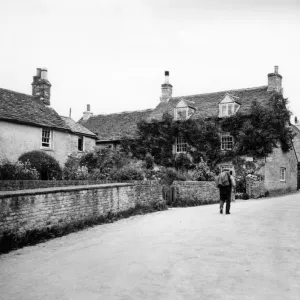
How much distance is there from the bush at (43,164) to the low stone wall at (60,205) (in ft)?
39.8

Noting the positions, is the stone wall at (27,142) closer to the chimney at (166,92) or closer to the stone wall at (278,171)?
the chimney at (166,92)

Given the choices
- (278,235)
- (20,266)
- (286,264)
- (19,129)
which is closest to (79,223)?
(20,266)

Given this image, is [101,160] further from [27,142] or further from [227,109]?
[227,109]

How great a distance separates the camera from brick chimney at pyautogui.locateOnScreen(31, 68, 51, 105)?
106 ft

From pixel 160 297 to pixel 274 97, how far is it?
2772 cm

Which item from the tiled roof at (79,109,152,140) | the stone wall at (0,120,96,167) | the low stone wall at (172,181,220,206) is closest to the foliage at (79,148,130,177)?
the stone wall at (0,120,96,167)

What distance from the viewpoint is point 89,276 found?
6.28 meters

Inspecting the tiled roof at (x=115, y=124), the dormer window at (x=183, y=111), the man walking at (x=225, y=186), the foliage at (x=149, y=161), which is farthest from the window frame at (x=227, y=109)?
the man walking at (x=225, y=186)

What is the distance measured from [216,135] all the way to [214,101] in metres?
4.62

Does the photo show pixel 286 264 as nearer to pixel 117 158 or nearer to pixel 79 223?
pixel 79 223

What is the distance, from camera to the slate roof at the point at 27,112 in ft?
89.0

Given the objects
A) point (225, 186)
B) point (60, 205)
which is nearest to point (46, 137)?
point (225, 186)

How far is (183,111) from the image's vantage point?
34.3 meters

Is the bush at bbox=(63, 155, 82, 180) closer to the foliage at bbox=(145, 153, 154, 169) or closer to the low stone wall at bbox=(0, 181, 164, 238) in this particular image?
the foliage at bbox=(145, 153, 154, 169)
